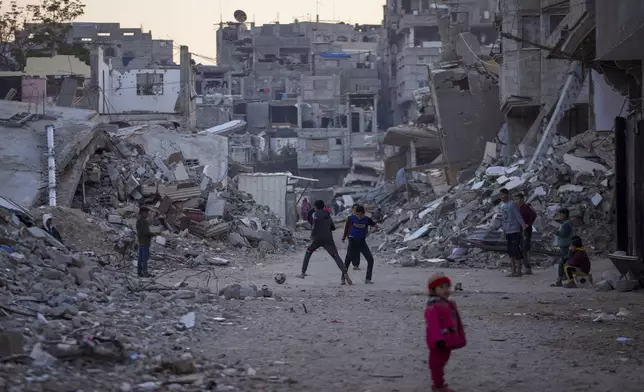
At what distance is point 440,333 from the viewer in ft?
22.9

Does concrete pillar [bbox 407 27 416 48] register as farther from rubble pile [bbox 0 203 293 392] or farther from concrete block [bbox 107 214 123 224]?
rubble pile [bbox 0 203 293 392]

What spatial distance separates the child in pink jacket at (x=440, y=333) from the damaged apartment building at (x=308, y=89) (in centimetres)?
6519

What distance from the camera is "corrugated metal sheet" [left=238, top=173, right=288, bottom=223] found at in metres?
41.9

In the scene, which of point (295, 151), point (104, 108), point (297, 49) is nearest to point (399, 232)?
point (104, 108)

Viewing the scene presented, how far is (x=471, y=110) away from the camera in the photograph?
3956cm

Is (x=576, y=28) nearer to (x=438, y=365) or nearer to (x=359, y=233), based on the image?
(x=359, y=233)

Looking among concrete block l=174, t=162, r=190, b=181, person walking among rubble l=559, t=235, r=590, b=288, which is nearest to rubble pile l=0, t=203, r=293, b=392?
person walking among rubble l=559, t=235, r=590, b=288

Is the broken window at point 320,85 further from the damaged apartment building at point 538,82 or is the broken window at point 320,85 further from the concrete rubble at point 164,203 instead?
the concrete rubble at point 164,203

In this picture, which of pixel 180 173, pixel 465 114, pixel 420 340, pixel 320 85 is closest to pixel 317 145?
pixel 320 85

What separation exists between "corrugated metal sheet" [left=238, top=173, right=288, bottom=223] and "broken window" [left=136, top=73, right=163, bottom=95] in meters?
20.0

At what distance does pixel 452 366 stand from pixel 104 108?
Answer: 162ft

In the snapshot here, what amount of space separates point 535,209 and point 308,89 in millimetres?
64962

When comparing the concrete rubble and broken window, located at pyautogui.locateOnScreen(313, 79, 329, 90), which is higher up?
broken window, located at pyautogui.locateOnScreen(313, 79, 329, 90)

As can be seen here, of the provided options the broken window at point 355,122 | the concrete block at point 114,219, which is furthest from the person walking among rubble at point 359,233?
the broken window at point 355,122
